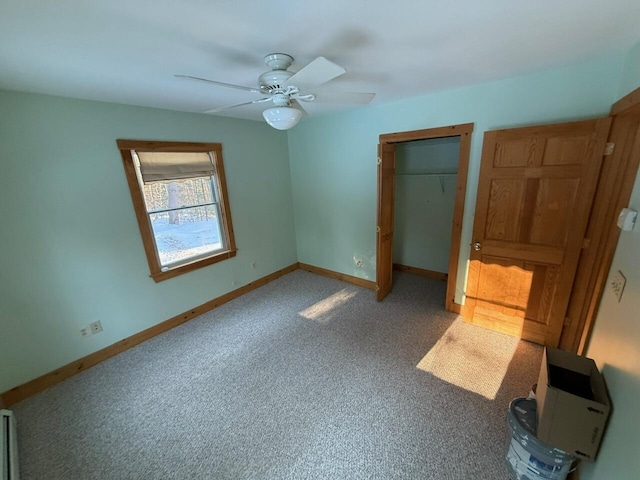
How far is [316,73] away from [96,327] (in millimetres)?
2911

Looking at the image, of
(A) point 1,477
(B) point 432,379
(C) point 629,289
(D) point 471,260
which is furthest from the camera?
(D) point 471,260

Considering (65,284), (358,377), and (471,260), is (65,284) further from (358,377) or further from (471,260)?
(471,260)

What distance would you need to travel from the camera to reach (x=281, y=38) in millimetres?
1323

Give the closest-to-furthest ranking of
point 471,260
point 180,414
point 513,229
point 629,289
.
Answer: point 629,289 < point 180,414 < point 513,229 < point 471,260

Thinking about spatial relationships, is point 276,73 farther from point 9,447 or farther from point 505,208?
point 9,447

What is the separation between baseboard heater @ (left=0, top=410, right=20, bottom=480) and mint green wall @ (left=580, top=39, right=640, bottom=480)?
Result: 3005mm

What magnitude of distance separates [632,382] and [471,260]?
161 centimetres

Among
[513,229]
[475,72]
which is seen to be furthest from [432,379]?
[475,72]

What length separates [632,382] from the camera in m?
1.07

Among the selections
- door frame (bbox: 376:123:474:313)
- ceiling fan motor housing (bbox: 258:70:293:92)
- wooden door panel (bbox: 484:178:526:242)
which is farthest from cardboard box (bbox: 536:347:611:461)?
ceiling fan motor housing (bbox: 258:70:293:92)

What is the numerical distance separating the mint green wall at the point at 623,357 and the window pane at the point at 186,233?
3500 millimetres

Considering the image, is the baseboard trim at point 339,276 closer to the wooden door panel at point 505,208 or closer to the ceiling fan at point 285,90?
the wooden door panel at point 505,208

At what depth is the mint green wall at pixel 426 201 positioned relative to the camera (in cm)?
360

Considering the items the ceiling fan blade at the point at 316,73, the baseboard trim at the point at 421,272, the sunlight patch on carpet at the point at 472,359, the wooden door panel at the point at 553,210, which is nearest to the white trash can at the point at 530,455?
the sunlight patch on carpet at the point at 472,359
